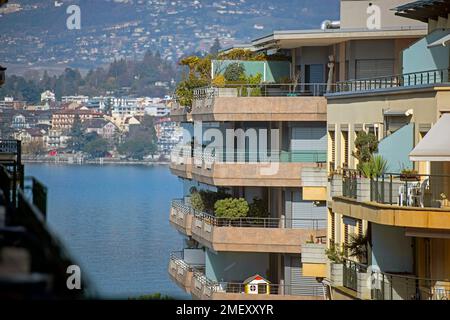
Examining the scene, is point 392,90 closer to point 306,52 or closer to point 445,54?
point 445,54

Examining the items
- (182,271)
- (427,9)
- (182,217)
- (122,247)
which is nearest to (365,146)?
(427,9)

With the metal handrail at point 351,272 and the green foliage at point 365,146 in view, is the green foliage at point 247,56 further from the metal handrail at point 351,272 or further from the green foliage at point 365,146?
the green foliage at point 365,146

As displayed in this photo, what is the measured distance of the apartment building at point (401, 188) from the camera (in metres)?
26.5

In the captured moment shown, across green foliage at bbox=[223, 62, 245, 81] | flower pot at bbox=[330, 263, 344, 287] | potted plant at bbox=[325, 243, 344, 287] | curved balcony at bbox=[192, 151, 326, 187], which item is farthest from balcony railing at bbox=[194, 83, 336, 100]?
flower pot at bbox=[330, 263, 344, 287]

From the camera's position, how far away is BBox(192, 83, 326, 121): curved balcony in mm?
47656

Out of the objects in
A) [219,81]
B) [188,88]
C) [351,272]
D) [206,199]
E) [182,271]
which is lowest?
[182,271]

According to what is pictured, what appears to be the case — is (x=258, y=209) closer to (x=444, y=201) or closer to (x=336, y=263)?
(x=336, y=263)

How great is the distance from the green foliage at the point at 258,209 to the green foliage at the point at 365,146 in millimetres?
17106

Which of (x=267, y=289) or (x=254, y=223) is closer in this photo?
(x=267, y=289)

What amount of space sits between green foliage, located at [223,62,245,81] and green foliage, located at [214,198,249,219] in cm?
475

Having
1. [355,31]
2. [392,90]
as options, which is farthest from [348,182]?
[355,31]

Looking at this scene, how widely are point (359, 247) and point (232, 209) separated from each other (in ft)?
56.4

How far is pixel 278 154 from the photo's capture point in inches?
1919

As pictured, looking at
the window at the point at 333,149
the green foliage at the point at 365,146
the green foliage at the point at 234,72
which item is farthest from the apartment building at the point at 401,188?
the green foliage at the point at 234,72
